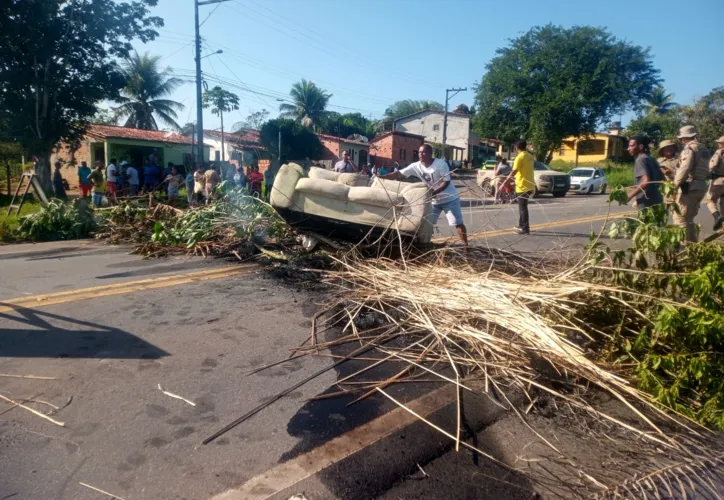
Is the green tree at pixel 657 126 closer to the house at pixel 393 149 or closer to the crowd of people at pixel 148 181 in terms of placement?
the house at pixel 393 149

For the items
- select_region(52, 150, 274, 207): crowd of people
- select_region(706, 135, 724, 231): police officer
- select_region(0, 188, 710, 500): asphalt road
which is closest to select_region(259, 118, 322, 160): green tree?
select_region(52, 150, 274, 207): crowd of people

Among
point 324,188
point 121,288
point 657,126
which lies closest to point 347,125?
point 657,126

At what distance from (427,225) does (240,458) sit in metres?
3.50

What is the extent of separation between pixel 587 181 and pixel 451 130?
23639 mm

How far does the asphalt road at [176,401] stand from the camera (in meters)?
2.30

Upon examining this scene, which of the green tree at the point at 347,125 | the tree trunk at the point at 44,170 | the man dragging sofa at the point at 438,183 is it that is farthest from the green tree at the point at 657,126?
the tree trunk at the point at 44,170

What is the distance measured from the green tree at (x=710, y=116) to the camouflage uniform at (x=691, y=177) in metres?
36.4

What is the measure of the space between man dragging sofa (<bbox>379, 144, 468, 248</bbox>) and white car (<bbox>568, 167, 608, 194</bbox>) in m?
23.2

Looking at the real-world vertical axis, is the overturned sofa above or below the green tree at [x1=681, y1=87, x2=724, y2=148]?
below

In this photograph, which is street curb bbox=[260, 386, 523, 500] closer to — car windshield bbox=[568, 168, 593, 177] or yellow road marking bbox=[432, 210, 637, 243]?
yellow road marking bbox=[432, 210, 637, 243]

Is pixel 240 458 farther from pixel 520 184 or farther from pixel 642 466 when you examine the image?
pixel 520 184

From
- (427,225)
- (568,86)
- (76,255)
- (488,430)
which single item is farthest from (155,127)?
(488,430)

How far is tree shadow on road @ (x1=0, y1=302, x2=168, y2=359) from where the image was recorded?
358cm

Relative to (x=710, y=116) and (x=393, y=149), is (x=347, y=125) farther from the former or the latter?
(x=710, y=116)
